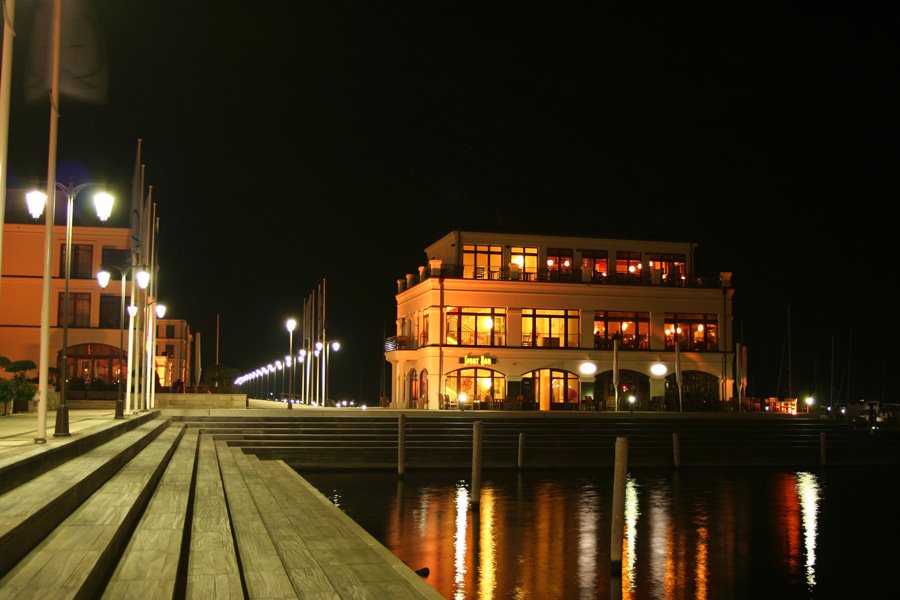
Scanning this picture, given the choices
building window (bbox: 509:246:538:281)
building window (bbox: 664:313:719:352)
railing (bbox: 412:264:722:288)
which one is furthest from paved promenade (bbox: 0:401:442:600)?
building window (bbox: 664:313:719:352)

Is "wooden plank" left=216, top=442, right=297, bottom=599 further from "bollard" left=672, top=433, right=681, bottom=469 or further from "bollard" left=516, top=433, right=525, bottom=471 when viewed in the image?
"bollard" left=672, top=433, right=681, bottom=469

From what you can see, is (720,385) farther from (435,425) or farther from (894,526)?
(894,526)

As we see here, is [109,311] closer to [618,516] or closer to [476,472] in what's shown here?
[476,472]

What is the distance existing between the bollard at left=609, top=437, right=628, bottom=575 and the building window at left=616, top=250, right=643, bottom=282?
120 ft

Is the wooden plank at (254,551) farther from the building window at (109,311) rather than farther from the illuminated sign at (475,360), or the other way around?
the building window at (109,311)

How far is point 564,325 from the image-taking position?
50125 mm

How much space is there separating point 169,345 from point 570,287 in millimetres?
63747

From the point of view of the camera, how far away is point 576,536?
18500 mm

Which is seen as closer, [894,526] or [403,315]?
[894,526]

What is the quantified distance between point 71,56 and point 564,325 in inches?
1514

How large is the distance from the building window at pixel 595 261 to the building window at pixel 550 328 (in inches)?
115

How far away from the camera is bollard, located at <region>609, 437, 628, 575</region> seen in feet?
49.5

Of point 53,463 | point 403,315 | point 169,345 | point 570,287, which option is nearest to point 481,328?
point 570,287

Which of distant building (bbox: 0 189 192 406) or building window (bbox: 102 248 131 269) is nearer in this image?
distant building (bbox: 0 189 192 406)
